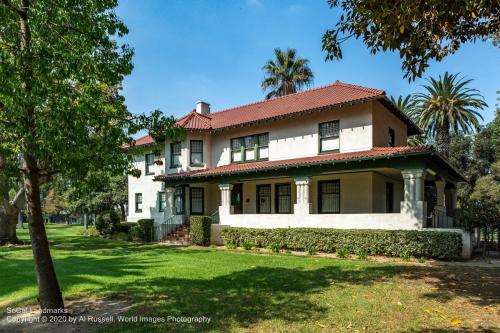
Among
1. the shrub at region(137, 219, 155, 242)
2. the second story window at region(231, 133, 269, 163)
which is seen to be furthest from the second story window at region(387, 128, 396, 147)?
the shrub at region(137, 219, 155, 242)

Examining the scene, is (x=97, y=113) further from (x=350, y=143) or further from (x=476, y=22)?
(x=350, y=143)

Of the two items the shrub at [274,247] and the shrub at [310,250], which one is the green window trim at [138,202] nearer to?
the shrub at [274,247]

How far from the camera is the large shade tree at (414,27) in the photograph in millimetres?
7492

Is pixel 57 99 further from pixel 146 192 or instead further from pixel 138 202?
pixel 138 202

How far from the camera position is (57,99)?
618 centimetres

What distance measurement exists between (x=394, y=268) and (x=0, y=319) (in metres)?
10.0

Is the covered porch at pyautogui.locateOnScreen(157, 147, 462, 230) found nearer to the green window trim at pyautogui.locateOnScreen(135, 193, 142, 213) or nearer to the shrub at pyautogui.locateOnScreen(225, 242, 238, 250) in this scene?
the shrub at pyautogui.locateOnScreen(225, 242, 238, 250)

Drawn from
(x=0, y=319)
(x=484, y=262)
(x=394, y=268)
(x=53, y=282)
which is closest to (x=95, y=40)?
(x=53, y=282)

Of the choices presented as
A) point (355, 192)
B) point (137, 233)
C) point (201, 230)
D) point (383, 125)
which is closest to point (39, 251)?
point (201, 230)

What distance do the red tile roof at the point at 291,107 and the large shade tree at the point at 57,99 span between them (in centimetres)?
1315

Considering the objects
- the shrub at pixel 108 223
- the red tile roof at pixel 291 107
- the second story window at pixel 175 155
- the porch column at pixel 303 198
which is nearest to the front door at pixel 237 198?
the red tile roof at pixel 291 107

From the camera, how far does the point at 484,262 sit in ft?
42.5

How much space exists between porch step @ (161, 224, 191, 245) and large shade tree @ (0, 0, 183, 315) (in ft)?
47.9

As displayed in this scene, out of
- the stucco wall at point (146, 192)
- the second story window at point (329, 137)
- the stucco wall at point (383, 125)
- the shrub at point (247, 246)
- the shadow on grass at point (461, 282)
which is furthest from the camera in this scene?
the stucco wall at point (146, 192)
